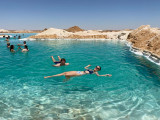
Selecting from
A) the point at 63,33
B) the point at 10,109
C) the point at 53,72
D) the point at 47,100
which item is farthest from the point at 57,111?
the point at 63,33

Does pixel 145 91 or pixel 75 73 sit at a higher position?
pixel 75 73

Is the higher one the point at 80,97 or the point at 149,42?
the point at 149,42

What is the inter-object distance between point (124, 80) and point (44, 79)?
6.50m

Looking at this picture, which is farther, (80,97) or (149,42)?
(149,42)

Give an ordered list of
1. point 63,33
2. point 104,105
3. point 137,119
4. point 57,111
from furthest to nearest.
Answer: point 63,33 < point 104,105 < point 57,111 < point 137,119

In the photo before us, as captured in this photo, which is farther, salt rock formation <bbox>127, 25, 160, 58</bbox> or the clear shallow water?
salt rock formation <bbox>127, 25, 160, 58</bbox>

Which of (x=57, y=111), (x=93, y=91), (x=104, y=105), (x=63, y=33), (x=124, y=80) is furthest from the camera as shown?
(x=63, y=33)

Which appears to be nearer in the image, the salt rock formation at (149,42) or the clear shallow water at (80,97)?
the clear shallow water at (80,97)

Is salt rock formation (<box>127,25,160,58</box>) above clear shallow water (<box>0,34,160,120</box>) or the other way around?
above

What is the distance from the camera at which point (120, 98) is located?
7.62 m

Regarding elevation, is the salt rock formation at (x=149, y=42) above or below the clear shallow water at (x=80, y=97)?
above

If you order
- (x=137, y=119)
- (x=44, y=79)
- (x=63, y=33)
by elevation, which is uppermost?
(x=63, y=33)

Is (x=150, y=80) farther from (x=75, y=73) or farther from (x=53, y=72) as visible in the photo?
(x=53, y=72)

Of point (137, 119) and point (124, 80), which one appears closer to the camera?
point (137, 119)
